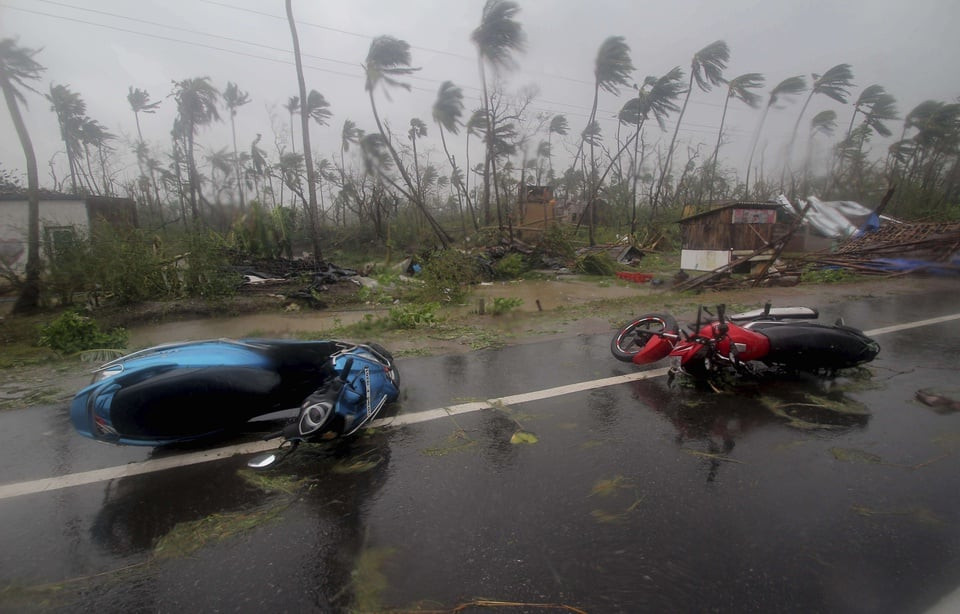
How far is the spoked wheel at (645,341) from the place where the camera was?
491 centimetres

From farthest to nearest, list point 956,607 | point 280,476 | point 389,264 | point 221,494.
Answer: point 389,264 < point 280,476 < point 221,494 < point 956,607

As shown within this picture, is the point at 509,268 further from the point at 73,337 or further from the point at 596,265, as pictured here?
the point at 73,337

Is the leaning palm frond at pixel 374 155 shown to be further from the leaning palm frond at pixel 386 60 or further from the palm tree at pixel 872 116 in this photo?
the palm tree at pixel 872 116

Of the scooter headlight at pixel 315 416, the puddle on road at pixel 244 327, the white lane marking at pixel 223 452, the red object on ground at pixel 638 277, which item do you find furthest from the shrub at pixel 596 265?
the scooter headlight at pixel 315 416

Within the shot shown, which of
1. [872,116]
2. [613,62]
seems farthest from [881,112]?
[613,62]

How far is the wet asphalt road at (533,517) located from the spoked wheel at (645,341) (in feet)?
2.65

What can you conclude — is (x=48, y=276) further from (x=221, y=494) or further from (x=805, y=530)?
(x=805, y=530)

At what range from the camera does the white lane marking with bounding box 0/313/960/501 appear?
10.1 feet

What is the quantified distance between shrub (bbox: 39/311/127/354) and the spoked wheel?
7.31m

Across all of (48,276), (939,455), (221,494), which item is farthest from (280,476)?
(48,276)

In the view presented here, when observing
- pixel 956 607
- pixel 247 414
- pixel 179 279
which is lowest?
pixel 956 607

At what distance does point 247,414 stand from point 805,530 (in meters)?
3.58

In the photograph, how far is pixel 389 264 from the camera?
19.4 metres

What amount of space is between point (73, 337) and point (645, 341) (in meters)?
8.09
